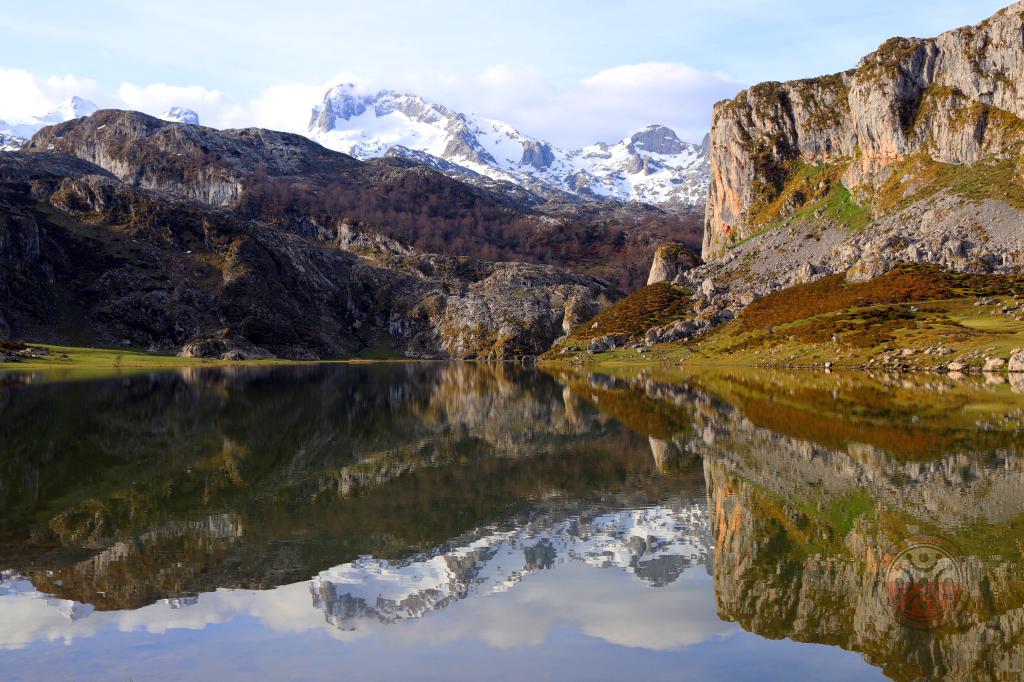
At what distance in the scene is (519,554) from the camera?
24.3 m

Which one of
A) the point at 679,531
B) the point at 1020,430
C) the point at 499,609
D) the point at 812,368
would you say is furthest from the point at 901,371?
the point at 499,609

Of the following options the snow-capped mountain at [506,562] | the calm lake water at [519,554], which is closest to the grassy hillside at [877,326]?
the calm lake water at [519,554]

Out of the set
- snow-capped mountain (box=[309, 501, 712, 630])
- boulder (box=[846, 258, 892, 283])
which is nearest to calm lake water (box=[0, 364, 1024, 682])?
snow-capped mountain (box=[309, 501, 712, 630])

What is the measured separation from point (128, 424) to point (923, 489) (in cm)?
5377

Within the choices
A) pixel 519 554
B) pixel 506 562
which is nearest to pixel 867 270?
pixel 519 554

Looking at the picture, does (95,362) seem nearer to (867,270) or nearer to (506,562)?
(506,562)

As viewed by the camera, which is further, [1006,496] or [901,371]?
[901,371]

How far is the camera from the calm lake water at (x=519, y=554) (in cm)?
1658

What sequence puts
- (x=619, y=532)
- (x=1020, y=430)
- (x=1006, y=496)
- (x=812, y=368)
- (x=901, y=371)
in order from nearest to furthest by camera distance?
1. (x=619, y=532)
2. (x=1006, y=496)
3. (x=1020, y=430)
4. (x=901, y=371)
5. (x=812, y=368)

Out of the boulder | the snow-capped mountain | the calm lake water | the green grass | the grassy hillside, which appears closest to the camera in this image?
the calm lake water

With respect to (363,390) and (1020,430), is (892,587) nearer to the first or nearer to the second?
(1020,430)

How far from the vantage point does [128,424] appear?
5869 cm

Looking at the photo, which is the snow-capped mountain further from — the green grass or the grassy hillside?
the green grass

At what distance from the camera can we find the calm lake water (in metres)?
16.6
